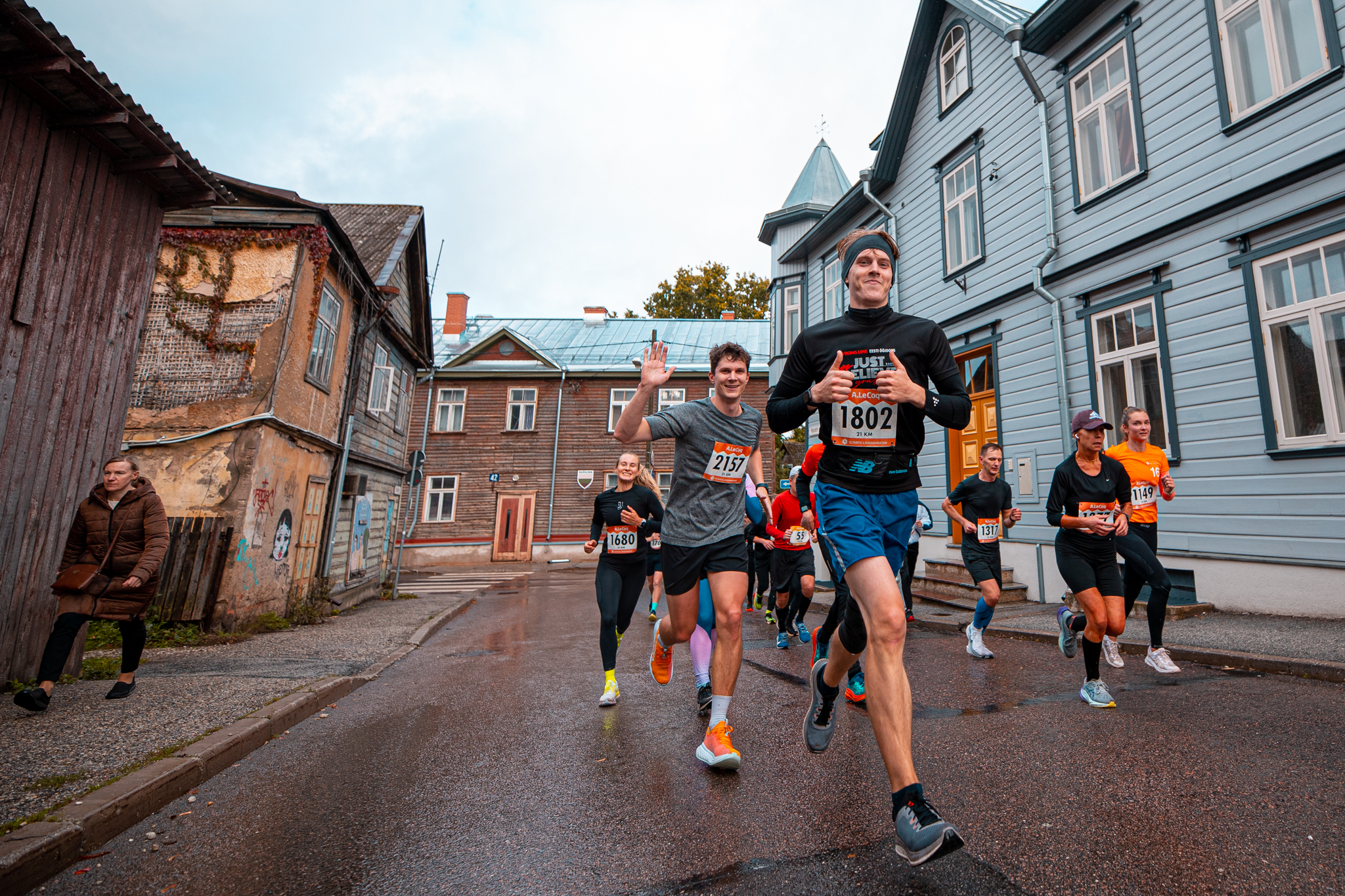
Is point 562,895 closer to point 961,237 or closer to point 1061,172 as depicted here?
point 1061,172

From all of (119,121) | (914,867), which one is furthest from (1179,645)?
(119,121)

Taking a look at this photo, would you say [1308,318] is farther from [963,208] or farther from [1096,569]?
[963,208]

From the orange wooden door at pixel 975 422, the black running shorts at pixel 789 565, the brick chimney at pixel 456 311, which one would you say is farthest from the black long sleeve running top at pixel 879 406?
the brick chimney at pixel 456 311

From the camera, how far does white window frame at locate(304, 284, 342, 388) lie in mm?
11027

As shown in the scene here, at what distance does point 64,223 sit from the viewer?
18.8 ft

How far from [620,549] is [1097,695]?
136 inches


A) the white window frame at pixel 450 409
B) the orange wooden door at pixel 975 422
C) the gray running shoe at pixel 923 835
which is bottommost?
the gray running shoe at pixel 923 835

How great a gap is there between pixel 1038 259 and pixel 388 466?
45.5 ft

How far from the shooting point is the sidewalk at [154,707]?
3459 mm

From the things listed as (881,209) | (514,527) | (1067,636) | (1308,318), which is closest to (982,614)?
(1067,636)

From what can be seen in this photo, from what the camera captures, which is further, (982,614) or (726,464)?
(982,614)

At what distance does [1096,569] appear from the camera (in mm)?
4801

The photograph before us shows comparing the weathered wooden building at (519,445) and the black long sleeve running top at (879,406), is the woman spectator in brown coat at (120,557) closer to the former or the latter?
the black long sleeve running top at (879,406)

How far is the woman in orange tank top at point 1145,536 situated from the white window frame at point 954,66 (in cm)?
934
